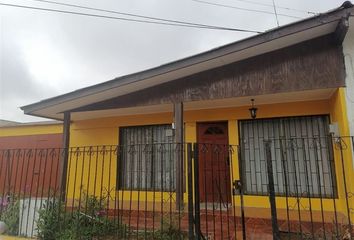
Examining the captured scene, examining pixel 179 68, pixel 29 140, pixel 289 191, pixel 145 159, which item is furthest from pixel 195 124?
pixel 29 140

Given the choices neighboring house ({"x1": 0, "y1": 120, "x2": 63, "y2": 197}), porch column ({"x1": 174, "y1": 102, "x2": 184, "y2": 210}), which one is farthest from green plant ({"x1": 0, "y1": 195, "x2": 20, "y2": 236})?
neighboring house ({"x1": 0, "y1": 120, "x2": 63, "y2": 197})

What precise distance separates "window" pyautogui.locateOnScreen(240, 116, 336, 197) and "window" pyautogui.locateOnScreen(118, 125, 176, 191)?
2.17m

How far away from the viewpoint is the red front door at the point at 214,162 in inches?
302

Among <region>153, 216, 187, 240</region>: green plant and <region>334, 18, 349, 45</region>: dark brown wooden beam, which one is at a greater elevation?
<region>334, 18, 349, 45</region>: dark brown wooden beam

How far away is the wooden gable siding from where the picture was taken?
569cm

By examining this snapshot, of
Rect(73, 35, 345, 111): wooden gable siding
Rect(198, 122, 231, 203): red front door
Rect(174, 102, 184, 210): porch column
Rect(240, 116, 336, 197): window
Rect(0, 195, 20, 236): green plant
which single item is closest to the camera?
Rect(73, 35, 345, 111): wooden gable siding

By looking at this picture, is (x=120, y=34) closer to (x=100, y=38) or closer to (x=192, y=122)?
(x=100, y=38)

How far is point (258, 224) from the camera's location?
21.1ft

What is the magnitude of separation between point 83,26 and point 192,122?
225 inches

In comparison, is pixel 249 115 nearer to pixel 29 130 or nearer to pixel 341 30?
pixel 341 30

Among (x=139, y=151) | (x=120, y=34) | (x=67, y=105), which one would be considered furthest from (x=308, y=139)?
(x=120, y=34)

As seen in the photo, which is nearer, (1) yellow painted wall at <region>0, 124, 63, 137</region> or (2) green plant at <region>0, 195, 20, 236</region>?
(2) green plant at <region>0, 195, 20, 236</region>

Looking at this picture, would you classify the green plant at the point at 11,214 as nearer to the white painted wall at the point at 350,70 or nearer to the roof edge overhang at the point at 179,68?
the roof edge overhang at the point at 179,68

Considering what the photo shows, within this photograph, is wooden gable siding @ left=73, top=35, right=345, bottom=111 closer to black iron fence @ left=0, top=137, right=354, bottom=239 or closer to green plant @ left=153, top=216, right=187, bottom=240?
black iron fence @ left=0, top=137, right=354, bottom=239
